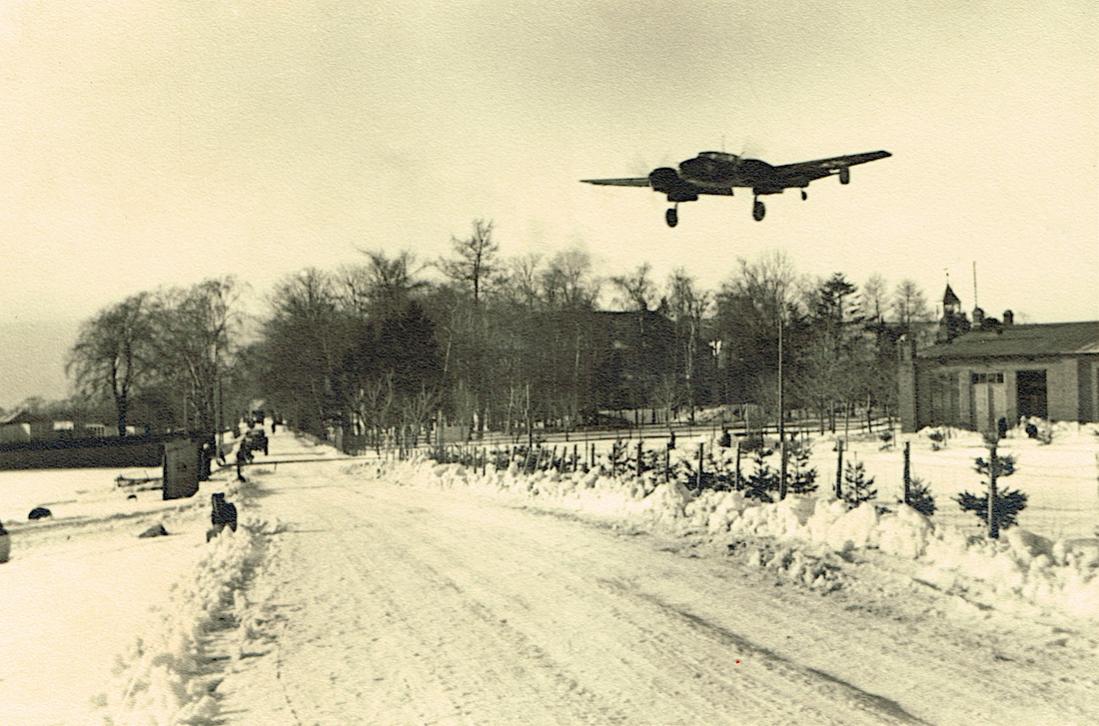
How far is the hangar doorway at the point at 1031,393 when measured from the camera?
37250 millimetres

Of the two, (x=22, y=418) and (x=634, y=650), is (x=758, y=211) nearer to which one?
(x=634, y=650)

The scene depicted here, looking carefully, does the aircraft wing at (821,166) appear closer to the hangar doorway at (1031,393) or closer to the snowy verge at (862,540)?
the snowy verge at (862,540)

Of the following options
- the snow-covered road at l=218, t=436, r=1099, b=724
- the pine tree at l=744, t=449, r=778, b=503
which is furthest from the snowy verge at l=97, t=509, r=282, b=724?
the pine tree at l=744, t=449, r=778, b=503

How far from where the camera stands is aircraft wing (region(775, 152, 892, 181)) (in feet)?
29.2

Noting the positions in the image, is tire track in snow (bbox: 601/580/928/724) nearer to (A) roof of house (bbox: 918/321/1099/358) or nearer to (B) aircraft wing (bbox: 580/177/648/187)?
(B) aircraft wing (bbox: 580/177/648/187)

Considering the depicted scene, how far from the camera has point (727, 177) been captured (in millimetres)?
9680

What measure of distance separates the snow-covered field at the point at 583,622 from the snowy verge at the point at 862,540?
31 millimetres

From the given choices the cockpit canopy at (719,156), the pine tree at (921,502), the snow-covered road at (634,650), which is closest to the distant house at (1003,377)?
the pine tree at (921,502)

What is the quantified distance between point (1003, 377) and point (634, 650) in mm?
37346

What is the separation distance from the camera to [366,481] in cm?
3028

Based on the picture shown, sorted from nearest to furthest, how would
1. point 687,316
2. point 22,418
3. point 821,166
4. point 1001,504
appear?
point 821,166 → point 1001,504 → point 22,418 → point 687,316

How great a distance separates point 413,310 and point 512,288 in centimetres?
1244

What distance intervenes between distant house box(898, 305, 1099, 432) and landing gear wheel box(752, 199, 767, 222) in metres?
31.6

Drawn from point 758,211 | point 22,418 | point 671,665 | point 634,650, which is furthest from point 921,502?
point 22,418
